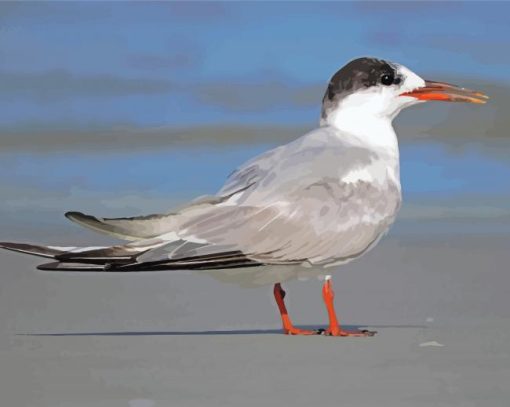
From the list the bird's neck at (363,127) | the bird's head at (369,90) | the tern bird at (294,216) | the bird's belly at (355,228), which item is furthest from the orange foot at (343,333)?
the bird's head at (369,90)

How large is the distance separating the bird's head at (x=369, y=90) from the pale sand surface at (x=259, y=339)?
0.88 m

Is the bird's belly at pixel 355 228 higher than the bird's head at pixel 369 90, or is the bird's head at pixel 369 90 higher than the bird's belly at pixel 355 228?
the bird's head at pixel 369 90

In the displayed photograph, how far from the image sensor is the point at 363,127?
680 centimetres

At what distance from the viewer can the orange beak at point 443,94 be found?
698 centimetres

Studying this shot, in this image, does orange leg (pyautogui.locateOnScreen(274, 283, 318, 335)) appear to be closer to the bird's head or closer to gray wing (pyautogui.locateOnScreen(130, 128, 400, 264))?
gray wing (pyautogui.locateOnScreen(130, 128, 400, 264))

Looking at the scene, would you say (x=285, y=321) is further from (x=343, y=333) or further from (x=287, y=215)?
(x=287, y=215)

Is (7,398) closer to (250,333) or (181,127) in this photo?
(250,333)

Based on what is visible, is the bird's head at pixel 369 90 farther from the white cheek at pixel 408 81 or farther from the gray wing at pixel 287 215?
the gray wing at pixel 287 215

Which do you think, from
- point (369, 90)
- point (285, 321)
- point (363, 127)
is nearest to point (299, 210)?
point (285, 321)

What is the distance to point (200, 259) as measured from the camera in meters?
6.07

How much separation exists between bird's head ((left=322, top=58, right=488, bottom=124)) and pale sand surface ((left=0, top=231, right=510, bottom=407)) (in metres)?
0.88

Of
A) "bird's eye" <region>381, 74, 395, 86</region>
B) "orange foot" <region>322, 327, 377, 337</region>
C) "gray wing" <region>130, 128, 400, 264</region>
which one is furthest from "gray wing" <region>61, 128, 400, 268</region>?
"bird's eye" <region>381, 74, 395, 86</region>

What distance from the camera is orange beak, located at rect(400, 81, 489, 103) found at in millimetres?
6977

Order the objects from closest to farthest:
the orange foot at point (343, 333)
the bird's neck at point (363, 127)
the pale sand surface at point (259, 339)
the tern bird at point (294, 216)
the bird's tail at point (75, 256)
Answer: the pale sand surface at point (259, 339), the bird's tail at point (75, 256), the tern bird at point (294, 216), the orange foot at point (343, 333), the bird's neck at point (363, 127)
